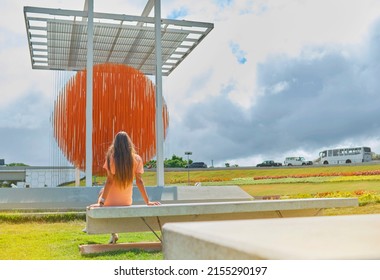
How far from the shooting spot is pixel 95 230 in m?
4.65

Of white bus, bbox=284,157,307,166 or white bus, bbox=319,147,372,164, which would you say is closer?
white bus, bbox=319,147,372,164

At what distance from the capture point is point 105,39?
13086 mm

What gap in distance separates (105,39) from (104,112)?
7.54 feet

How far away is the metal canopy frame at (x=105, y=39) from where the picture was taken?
464 inches

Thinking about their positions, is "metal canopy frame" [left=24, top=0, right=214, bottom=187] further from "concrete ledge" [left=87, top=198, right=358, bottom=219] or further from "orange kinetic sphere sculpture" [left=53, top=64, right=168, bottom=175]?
"concrete ledge" [left=87, top=198, right=358, bottom=219]

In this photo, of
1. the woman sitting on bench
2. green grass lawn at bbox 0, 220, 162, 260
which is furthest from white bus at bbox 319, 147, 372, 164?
the woman sitting on bench

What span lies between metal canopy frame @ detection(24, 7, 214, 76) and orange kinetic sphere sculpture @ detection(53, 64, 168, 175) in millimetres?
1072

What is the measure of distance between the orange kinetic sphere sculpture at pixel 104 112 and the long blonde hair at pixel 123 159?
7.17 metres

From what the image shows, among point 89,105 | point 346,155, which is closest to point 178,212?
point 89,105

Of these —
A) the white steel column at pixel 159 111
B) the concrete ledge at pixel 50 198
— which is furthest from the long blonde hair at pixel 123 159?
the white steel column at pixel 159 111

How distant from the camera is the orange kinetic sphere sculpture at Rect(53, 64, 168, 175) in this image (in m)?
11.9

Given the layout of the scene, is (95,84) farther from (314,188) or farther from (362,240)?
(362,240)

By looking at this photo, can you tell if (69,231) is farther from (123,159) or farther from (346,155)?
(346,155)
